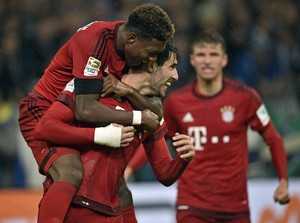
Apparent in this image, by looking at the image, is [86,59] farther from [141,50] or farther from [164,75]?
[164,75]

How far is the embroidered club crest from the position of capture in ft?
23.2

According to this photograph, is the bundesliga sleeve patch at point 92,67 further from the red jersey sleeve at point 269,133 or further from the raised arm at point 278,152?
→ the raised arm at point 278,152

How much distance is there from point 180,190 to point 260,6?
183 inches

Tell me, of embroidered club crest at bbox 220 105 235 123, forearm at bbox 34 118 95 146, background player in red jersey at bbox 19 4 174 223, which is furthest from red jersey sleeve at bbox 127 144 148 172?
forearm at bbox 34 118 95 146

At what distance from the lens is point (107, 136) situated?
5027mm

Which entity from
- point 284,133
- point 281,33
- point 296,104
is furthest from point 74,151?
point 281,33

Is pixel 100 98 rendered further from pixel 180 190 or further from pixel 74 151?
pixel 180 190

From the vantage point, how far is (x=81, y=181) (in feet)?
16.6

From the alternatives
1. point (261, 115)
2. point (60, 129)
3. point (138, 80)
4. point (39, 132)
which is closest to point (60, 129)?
point (60, 129)

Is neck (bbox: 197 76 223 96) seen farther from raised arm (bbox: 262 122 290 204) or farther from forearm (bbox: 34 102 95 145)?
forearm (bbox: 34 102 95 145)

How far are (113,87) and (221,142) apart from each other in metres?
2.00

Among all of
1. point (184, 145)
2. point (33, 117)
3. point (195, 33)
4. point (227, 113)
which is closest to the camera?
point (184, 145)

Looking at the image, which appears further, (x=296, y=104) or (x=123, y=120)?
(x=296, y=104)

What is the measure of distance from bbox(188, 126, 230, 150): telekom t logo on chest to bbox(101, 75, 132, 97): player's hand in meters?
1.89
